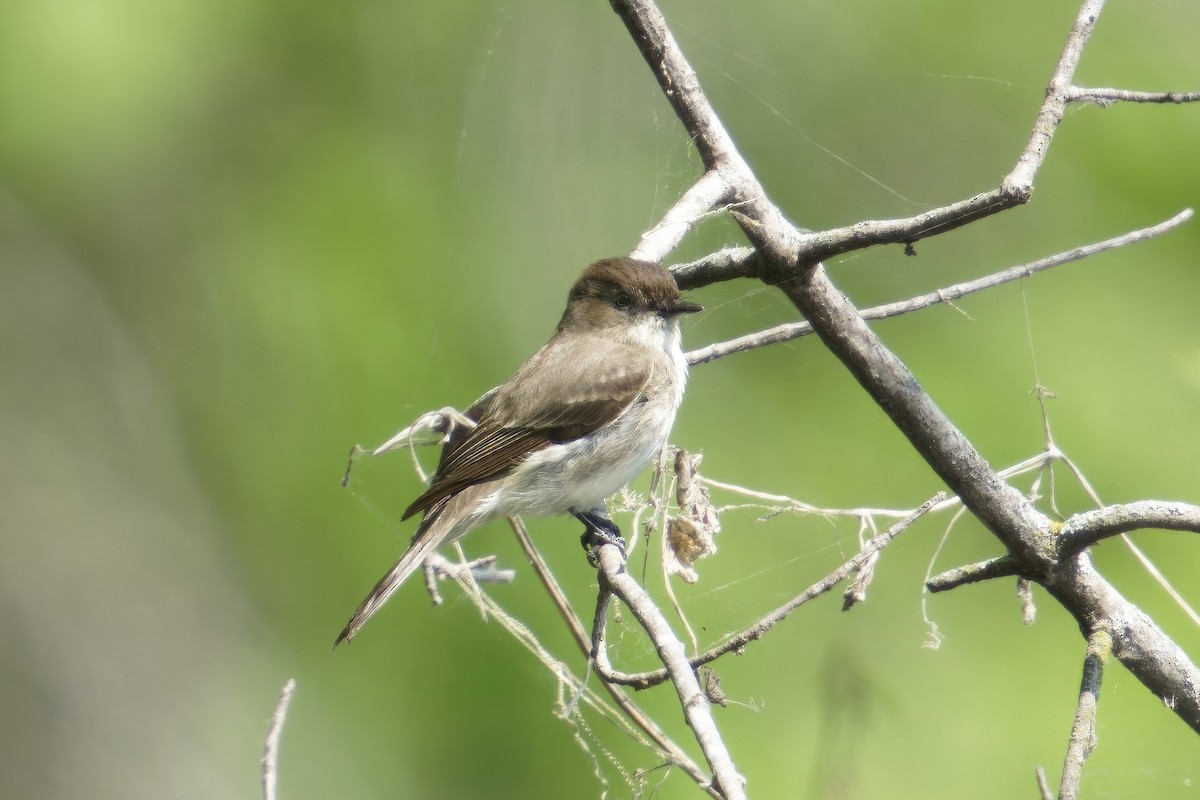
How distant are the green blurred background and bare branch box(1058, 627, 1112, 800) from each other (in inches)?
32.6

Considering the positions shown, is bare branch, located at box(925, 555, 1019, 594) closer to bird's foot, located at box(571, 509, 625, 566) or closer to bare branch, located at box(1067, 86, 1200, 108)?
bare branch, located at box(1067, 86, 1200, 108)

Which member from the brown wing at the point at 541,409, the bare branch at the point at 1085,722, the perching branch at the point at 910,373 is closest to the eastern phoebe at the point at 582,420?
the brown wing at the point at 541,409

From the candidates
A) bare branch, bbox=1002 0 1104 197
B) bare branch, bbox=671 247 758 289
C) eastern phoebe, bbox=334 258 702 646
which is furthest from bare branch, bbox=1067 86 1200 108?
eastern phoebe, bbox=334 258 702 646

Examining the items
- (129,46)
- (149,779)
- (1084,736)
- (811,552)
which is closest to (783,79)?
(811,552)

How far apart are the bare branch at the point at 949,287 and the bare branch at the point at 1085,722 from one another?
1.84 feet

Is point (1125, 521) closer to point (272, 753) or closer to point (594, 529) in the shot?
point (272, 753)

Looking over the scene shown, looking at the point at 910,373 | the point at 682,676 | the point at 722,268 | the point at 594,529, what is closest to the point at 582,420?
the point at 594,529

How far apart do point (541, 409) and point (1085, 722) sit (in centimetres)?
152

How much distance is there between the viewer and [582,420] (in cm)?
259

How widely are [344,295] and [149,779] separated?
5.34 feet

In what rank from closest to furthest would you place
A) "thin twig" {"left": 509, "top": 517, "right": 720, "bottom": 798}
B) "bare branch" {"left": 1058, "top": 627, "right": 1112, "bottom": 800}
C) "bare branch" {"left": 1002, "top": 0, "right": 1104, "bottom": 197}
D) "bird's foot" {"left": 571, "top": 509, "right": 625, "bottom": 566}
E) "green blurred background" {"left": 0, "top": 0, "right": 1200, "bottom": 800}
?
"bare branch" {"left": 1058, "top": 627, "right": 1112, "bottom": 800}, "bare branch" {"left": 1002, "top": 0, "right": 1104, "bottom": 197}, "thin twig" {"left": 509, "top": 517, "right": 720, "bottom": 798}, "green blurred background" {"left": 0, "top": 0, "right": 1200, "bottom": 800}, "bird's foot" {"left": 571, "top": 509, "right": 625, "bottom": 566}

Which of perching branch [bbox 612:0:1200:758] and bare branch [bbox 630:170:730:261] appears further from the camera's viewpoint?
bare branch [bbox 630:170:730:261]

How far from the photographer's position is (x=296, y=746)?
2.65 m

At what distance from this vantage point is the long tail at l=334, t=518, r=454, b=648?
2111mm
